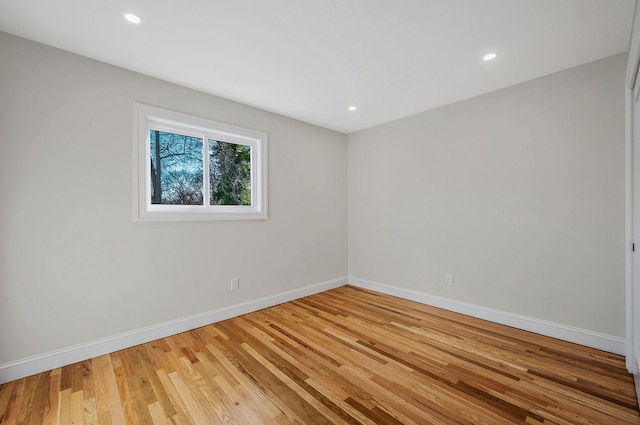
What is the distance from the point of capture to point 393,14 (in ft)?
5.92

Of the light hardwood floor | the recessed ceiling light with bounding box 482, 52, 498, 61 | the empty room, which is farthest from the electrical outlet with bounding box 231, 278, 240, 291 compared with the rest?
the recessed ceiling light with bounding box 482, 52, 498, 61

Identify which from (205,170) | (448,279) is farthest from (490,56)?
(205,170)

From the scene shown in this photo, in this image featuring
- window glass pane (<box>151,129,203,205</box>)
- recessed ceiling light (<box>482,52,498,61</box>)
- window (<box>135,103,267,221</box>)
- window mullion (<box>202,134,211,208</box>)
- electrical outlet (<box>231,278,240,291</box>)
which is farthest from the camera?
electrical outlet (<box>231,278,240,291</box>)

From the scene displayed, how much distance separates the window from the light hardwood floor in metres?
1.29

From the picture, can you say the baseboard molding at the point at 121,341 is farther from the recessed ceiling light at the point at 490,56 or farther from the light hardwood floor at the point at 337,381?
the recessed ceiling light at the point at 490,56

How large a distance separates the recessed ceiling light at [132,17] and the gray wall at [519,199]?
3055mm

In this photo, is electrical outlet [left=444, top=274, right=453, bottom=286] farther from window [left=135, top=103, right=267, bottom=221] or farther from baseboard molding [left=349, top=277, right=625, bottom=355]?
window [left=135, top=103, right=267, bottom=221]

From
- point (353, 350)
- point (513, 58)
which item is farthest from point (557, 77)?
point (353, 350)

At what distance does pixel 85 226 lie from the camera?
2260mm

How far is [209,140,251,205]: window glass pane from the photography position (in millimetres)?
3168

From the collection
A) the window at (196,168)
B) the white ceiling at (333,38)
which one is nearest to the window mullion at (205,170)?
the window at (196,168)

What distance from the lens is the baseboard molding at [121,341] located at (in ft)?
6.56

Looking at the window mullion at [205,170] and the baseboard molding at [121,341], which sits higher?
the window mullion at [205,170]

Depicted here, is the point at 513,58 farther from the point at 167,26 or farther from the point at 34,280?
the point at 34,280
